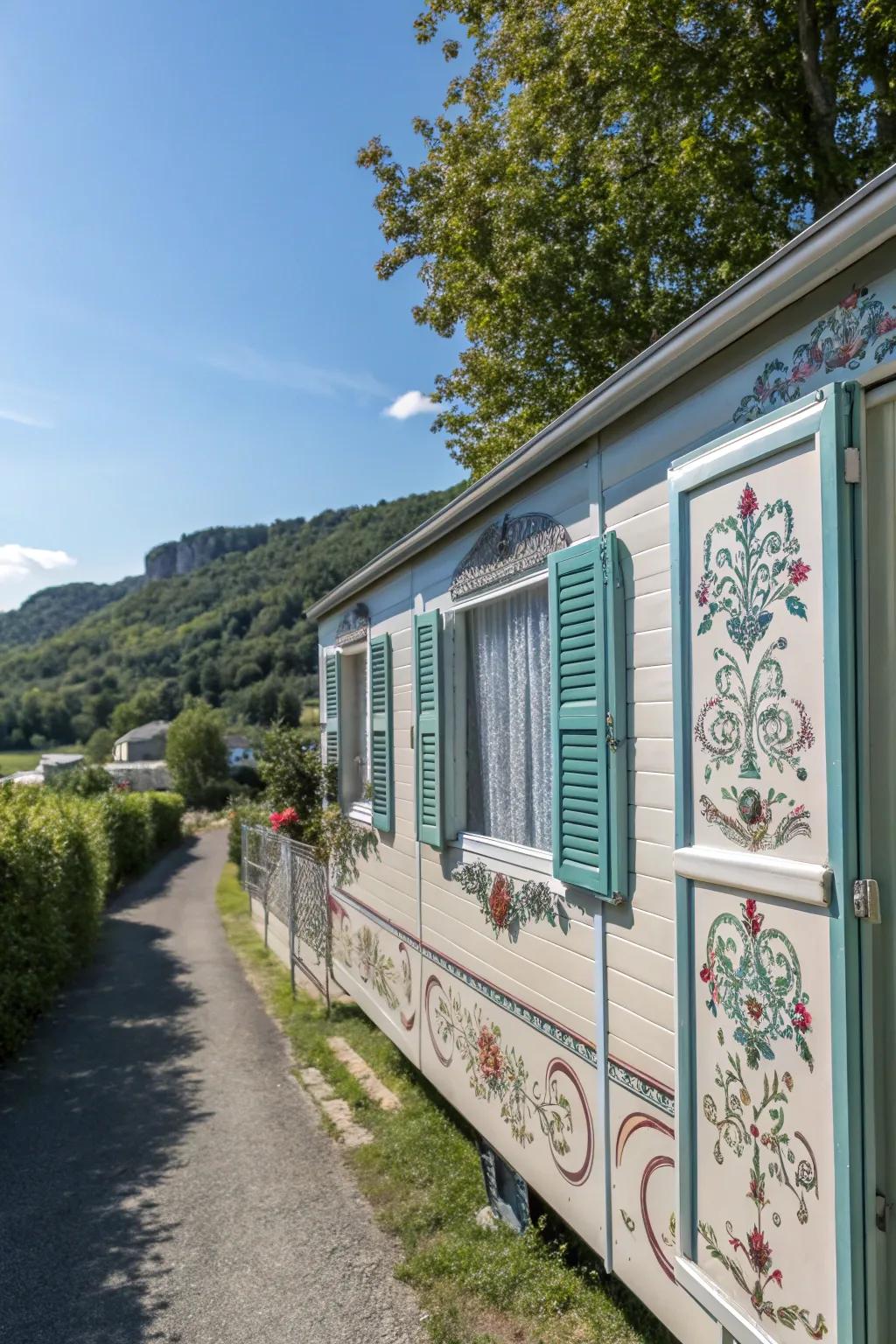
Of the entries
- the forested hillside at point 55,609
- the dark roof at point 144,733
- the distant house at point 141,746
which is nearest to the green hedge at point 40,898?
the distant house at point 141,746

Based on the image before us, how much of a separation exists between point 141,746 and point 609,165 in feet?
232

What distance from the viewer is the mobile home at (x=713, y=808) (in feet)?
6.70

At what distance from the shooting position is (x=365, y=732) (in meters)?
7.68

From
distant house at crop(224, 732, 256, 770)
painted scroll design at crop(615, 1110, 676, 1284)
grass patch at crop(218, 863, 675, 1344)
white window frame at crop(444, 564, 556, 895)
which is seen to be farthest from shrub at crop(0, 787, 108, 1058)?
distant house at crop(224, 732, 256, 770)

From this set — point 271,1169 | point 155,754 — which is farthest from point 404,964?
point 155,754

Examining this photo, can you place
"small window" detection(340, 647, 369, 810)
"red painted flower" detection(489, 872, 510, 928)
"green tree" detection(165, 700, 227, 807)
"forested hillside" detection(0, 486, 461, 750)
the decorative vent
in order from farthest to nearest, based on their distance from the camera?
"forested hillside" detection(0, 486, 461, 750) < "green tree" detection(165, 700, 227, 807) < "small window" detection(340, 647, 369, 810) < the decorative vent < "red painted flower" detection(489, 872, 510, 928)

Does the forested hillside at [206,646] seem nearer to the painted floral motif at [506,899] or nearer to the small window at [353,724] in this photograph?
the small window at [353,724]

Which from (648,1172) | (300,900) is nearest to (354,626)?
(300,900)

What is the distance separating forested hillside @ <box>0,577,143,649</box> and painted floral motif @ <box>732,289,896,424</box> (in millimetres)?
146200

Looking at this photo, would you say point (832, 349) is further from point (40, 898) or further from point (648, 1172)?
point (40, 898)

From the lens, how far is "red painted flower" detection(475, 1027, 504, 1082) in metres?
4.29

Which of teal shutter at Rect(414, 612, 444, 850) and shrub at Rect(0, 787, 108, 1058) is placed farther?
shrub at Rect(0, 787, 108, 1058)

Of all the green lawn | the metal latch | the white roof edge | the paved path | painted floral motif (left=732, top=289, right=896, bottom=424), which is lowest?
the green lawn

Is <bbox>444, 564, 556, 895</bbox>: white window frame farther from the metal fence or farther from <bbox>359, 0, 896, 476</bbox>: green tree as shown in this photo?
<bbox>359, 0, 896, 476</bbox>: green tree
